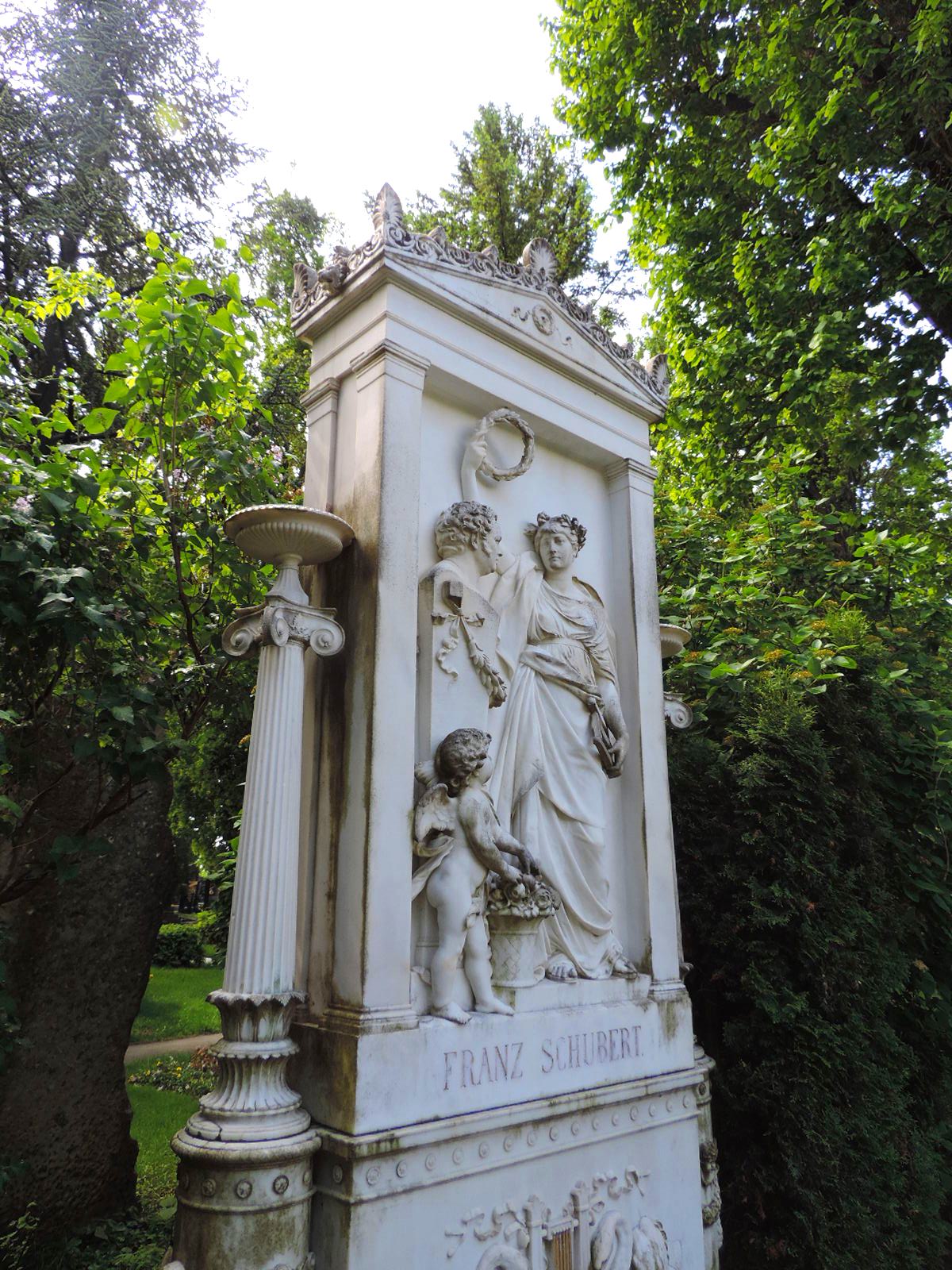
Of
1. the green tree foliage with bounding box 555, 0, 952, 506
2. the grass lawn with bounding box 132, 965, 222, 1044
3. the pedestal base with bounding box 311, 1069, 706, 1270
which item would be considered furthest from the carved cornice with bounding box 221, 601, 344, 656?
the grass lawn with bounding box 132, 965, 222, 1044

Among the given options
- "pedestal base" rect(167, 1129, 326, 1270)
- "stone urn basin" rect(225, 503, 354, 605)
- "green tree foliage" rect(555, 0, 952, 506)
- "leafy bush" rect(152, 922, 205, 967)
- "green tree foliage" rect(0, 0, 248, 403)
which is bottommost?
"leafy bush" rect(152, 922, 205, 967)

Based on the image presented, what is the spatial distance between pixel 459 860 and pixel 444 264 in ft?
9.80

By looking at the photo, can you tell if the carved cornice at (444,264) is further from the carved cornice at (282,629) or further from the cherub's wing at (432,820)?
the cherub's wing at (432,820)

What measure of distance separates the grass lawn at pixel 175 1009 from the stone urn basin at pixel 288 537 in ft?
26.2

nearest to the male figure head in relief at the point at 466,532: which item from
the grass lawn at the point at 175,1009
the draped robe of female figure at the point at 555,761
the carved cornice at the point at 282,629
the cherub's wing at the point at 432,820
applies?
the draped robe of female figure at the point at 555,761

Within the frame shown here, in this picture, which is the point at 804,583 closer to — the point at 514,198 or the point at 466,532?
the point at 466,532

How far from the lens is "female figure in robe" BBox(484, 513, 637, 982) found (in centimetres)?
441

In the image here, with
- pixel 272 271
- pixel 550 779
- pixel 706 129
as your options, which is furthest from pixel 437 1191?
pixel 272 271

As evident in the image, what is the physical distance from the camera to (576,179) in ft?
48.1

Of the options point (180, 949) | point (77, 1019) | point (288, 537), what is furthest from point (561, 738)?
point (180, 949)

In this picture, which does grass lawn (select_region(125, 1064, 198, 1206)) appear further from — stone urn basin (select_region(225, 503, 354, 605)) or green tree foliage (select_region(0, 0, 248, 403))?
green tree foliage (select_region(0, 0, 248, 403))

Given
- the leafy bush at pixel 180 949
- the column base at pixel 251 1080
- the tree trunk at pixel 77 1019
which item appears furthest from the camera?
the leafy bush at pixel 180 949

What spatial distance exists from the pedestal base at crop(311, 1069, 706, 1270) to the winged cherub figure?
0.53 m

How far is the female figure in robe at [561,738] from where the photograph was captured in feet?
14.5
